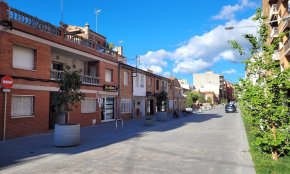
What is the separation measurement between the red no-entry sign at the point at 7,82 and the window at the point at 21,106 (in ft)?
3.39

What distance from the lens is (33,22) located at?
16.2 m

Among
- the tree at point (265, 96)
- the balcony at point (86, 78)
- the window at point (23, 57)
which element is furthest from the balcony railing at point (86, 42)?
the tree at point (265, 96)

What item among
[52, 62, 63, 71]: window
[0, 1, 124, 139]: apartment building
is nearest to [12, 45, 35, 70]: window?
[0, 1, 124, 139]: apartment building

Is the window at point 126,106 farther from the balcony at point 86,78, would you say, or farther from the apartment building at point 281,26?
the apartment building at point 281,26

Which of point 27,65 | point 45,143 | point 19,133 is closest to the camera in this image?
point 45,143

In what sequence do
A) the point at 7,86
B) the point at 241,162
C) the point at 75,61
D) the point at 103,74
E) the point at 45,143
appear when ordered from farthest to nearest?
the point at 103,74 → the point at 75,61 → the point at 7,86 → the point at 45,143 → the point at 241,162

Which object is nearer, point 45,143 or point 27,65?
point 45,143

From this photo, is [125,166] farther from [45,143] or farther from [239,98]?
[45,143]

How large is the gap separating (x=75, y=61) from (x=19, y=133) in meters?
10.0

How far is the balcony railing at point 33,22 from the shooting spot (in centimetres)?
1489

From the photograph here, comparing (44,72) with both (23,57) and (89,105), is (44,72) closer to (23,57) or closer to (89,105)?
(23,57)

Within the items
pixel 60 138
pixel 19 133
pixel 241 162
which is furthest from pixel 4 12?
pixel 241 162

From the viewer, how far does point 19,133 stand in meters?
14.6

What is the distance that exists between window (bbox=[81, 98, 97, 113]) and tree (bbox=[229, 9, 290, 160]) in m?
14.6
